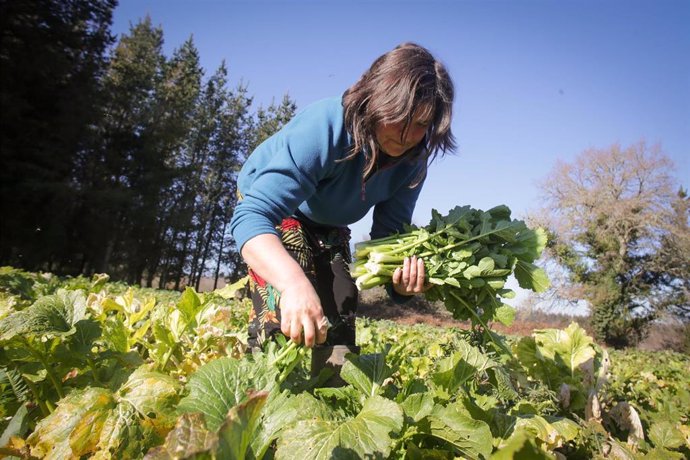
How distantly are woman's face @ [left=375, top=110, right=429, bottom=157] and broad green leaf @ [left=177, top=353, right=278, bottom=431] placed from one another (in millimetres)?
1141

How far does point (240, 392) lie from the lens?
1211 millimetres

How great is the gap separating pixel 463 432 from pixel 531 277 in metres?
1.16

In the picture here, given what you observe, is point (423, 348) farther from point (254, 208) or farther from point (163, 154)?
point (163, 154)

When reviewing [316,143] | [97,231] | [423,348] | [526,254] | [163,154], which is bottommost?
[423,348]

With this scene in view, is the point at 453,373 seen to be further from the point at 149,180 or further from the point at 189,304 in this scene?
the point at 149,180

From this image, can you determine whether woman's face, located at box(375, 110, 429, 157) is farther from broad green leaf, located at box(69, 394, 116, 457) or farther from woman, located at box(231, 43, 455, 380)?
broad green leaf, located at box(69, 394, 116, 457)

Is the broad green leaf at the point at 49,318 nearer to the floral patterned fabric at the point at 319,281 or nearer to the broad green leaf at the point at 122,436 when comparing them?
the broad green leaf at the point at 122,436

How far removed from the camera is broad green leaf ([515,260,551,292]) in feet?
6.77

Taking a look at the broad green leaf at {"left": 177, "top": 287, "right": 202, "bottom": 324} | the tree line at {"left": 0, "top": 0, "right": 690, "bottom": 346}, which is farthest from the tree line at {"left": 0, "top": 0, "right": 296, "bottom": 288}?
the broad green leaf at {"left": 177, "top": 287, "right": 202, "bottom": 324}

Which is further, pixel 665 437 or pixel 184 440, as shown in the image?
pixel 665 437

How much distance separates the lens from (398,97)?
5.96 ft

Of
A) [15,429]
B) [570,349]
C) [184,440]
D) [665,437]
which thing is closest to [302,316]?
[184,440]

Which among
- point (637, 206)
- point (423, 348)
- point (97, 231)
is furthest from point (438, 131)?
point (637, 206)

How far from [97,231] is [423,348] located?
2480 centimetres
